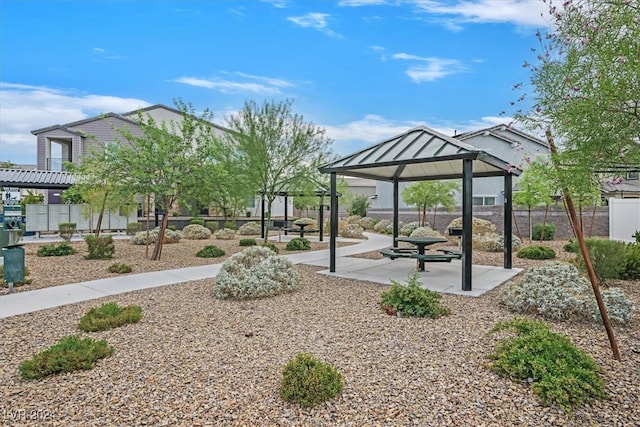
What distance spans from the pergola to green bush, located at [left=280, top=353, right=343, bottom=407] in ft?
13.9

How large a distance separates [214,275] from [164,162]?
363 centimetres

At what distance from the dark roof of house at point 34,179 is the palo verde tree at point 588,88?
20.4 meters

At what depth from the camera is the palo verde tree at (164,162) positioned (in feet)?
33.6

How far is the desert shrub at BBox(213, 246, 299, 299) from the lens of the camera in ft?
21.8

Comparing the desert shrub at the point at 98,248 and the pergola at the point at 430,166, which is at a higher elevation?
the pergola at the point at 430,166

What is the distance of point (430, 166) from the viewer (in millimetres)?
10258

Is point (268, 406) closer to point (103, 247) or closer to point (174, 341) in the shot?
point (174, 341)

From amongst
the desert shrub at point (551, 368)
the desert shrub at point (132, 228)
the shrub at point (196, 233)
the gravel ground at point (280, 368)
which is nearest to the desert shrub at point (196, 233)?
the shrub at point (196, 233)

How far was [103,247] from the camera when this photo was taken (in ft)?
36.2

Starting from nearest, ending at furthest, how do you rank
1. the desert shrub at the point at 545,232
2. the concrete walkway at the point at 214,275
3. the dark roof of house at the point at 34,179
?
the concrete walkway at the point at 214,275
the dark roof of house at the point at 34,179
the desert shrub at the point at 545,232

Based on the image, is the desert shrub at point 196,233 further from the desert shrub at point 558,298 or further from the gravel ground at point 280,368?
the desert shrub at point 558,298

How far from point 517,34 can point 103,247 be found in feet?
39.1

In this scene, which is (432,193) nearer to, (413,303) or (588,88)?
(413,303)

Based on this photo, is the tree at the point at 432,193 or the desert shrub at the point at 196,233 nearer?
the desert shrub at the point at 196,233
